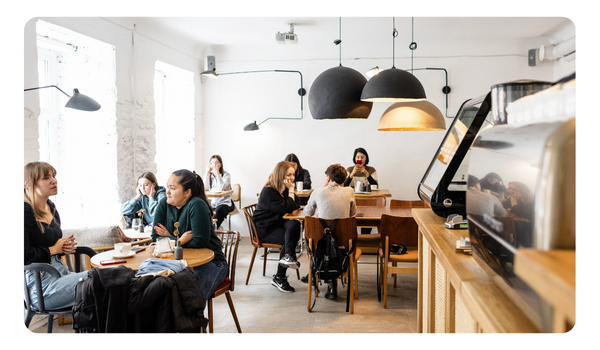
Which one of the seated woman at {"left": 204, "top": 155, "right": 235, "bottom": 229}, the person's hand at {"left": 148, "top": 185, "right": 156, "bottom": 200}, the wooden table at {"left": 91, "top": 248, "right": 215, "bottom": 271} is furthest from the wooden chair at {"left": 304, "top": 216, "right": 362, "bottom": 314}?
the seated woman at {"left": 204, "top": 155, "right": 235, "bottom": 229}

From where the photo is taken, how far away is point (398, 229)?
377 centimetres

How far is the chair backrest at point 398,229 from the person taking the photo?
12.3ft

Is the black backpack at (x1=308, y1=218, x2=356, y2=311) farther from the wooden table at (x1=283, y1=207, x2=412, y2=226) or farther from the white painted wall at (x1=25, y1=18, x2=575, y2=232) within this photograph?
the white painted wall at (x1=25, y1=18, x2=575, y2=232)

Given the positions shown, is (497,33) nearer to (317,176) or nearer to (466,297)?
(317,176)

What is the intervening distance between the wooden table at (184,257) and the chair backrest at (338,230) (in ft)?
3.41

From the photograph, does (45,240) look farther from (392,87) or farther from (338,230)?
(392,87)

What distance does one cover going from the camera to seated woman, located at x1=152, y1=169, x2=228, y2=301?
9.59 feet

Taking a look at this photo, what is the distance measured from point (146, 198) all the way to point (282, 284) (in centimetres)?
189

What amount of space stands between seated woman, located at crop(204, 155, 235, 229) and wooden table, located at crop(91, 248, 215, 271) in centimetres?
328

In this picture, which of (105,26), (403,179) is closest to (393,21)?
(403,179)

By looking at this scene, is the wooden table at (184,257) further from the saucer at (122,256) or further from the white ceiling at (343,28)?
the white ceiling at (343,28)

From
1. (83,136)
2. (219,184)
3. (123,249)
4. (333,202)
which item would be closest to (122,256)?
(123,249)

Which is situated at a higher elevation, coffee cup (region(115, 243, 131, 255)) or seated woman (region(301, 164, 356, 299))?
seated woman (region(301, 164, 356, 299))

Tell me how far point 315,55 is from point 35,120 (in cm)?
453
